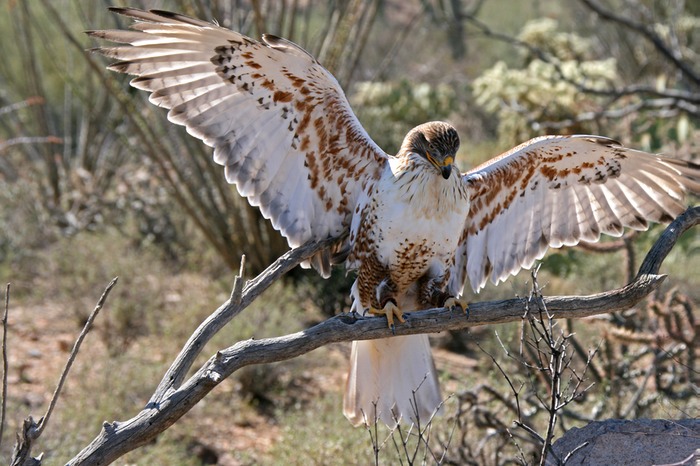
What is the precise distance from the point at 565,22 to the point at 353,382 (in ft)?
57.7

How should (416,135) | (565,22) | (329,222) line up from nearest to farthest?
(416,135)
(329,222)
(565,22)

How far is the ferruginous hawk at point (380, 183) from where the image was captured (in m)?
4.17

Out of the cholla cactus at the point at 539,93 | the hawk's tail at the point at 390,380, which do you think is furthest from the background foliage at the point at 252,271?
the hawk's tail at the point at 390,380

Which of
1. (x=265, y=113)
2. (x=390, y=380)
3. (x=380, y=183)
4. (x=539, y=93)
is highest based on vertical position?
(x=265, y=113)

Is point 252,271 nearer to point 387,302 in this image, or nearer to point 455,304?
point 387,302

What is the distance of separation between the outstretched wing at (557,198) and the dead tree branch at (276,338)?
0.71m

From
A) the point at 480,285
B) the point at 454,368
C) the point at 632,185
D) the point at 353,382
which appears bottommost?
the point at 454,368

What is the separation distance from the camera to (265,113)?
439cm

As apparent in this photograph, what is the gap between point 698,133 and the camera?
902 cm

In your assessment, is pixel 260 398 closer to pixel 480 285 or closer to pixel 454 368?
pixel 454 368

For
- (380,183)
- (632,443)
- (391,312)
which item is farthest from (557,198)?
(632,443)

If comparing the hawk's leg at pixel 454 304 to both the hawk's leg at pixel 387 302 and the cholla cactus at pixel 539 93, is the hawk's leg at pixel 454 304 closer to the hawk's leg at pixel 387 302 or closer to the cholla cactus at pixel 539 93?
the hawk's leg at pixel 387 302

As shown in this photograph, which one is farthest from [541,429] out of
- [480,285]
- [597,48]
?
[597,48]

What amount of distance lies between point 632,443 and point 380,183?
1679 mm
